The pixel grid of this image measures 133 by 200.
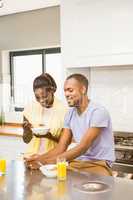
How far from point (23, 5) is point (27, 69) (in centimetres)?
95

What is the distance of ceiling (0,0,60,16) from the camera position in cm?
394

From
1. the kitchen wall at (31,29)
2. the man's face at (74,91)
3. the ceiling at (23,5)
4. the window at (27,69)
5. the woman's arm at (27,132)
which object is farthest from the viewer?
the window at (27,69)

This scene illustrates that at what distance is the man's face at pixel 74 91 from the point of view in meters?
2.23

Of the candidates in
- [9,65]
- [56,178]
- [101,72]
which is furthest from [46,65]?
[56,178]

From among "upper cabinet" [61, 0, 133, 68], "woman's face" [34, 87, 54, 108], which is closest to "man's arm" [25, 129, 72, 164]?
"woman's face" [34, 87, 54, 108]

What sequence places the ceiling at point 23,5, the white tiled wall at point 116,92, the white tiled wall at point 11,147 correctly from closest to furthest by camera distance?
the white tiled wall at point 116,92 → the white tiled wall at point 11,147 → the ceiling at point 23,5

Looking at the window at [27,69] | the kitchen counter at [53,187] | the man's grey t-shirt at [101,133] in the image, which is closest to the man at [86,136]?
the man's grey t-shirt at [101,133]

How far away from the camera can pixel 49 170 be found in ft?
6.45

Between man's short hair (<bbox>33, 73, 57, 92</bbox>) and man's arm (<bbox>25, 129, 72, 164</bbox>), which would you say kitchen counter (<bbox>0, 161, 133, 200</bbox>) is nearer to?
man's arm (<bbox>25, 129, 72, 164</bbox>)

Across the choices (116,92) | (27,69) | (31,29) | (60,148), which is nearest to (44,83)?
(60,148)

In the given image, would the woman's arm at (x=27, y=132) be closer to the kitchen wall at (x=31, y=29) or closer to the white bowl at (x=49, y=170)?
the white bowl at (x=49, y=170)

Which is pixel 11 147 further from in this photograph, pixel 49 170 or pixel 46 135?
pixel 49 170

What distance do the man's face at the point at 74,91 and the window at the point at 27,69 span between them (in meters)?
2.16

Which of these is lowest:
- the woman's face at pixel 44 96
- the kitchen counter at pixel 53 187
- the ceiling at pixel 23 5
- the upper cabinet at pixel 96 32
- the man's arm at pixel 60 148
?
the kitchen counter at pixel 53 187
